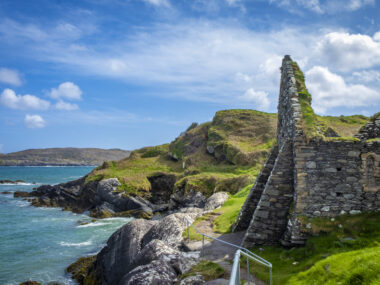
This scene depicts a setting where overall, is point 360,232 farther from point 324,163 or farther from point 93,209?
point 93,209

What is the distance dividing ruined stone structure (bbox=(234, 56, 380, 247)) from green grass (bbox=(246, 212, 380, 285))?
35cm

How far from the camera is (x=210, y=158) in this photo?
51562 mm

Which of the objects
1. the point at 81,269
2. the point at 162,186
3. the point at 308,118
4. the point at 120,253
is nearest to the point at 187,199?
the point at 162,186

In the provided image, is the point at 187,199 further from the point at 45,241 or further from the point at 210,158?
the point at 210,158

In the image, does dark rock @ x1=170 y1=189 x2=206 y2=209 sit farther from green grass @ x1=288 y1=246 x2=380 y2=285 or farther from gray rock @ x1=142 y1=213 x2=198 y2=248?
green grass @ x1=288 y1=246 x2=380 y2=285

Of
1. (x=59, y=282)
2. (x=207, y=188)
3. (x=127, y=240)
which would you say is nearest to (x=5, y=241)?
(x=59, y=282)

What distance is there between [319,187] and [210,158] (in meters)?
41.2

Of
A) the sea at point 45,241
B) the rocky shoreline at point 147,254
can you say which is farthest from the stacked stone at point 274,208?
the sea at point 45,241

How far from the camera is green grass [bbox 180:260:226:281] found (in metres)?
8.85

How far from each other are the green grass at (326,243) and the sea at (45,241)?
14185 mm

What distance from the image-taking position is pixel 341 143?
1040 cm

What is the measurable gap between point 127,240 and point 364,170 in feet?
39.1

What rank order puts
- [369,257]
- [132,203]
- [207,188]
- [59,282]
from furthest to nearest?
1. [132,203]
2. [207,188]
3. [59,282]
4. [369,257]

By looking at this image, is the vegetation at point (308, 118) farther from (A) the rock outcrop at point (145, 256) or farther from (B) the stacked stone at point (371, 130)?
(A) the rock outcrop at point (145, 256)
